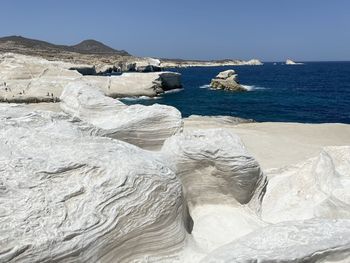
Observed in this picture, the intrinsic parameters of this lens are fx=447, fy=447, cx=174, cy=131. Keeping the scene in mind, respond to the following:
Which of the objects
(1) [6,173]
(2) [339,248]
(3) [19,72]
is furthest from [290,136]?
(3) [19,72]

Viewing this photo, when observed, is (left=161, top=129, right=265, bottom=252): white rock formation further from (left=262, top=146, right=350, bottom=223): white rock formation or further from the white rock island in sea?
(left=262, top=146, right=350, bottom=223): white rock formation

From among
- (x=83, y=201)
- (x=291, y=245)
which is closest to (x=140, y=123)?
(x=83, y=201)

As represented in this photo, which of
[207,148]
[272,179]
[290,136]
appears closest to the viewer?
[207,148]

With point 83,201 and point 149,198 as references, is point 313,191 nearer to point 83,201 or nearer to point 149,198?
point 149,198

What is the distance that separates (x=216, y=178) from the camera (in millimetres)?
7223

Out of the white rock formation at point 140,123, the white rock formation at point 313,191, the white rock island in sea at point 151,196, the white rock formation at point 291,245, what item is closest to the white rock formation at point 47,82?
Result: the white rock formation at point 140,123

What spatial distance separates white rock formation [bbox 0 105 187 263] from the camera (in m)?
4.62

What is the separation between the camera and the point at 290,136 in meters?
23.5

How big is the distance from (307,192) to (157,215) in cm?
353

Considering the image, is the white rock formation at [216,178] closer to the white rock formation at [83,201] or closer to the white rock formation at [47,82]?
the white rock formation at [83,201]

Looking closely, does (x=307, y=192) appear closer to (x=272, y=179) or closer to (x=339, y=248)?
(x=272, y=179)

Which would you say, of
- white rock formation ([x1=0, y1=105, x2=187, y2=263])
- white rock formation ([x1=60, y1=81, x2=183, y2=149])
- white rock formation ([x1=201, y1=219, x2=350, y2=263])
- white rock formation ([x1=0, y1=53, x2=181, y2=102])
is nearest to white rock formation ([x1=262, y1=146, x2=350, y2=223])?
white rock formation ([x1=201, y1=219, x2=350, y2=263])

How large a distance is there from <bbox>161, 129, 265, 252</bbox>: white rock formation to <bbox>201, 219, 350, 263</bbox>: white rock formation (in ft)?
3.84

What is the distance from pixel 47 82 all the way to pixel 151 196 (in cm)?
4580
